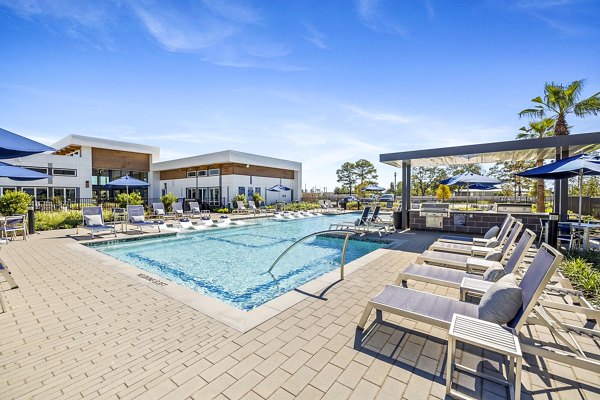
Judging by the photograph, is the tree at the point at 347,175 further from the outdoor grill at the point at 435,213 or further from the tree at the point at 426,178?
the outdoor grill at the point at 435,213

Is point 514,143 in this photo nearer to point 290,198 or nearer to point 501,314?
point 501,314

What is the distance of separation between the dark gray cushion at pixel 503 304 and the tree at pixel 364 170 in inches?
1577

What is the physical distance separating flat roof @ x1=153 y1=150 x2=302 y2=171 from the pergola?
48.0ft

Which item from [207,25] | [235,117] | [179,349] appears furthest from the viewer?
[235,117]

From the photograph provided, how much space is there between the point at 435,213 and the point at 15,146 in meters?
11.9

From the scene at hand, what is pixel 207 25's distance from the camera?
7.49 m

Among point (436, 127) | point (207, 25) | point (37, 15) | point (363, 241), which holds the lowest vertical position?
point (363, 241)

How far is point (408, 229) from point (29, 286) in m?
11.6

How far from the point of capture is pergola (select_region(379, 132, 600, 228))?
8.82 metres

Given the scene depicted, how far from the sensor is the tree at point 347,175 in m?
42.7

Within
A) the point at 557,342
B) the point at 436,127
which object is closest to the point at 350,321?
the point at 557,342

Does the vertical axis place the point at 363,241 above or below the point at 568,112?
below

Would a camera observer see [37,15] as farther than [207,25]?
No

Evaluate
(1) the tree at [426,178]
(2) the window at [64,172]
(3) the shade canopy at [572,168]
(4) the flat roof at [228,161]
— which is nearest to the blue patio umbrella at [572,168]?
(3) the shade canopy at [572,168]
